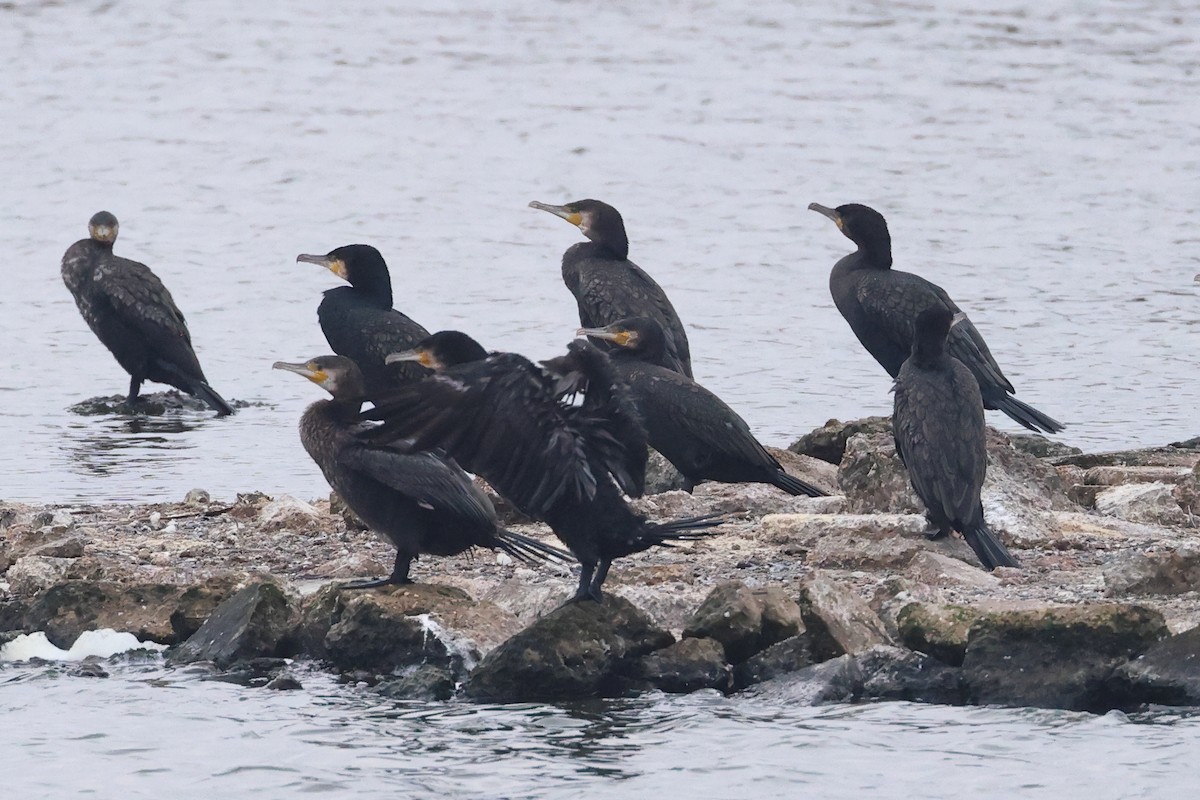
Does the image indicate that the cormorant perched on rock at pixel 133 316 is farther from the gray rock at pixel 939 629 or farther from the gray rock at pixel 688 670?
the gray rock at pixel 939 629

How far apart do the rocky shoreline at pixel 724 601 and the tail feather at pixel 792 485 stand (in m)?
0.13

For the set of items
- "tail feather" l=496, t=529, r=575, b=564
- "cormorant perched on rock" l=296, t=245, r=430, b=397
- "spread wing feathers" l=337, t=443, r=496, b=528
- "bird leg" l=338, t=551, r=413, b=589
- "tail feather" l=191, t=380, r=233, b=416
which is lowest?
"tail feather" l=191, t=380, r=233, b=416

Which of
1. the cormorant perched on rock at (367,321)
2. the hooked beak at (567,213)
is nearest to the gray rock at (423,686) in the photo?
the cormorant perched on rock at (367,321)

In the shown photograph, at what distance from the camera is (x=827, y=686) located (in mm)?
6207

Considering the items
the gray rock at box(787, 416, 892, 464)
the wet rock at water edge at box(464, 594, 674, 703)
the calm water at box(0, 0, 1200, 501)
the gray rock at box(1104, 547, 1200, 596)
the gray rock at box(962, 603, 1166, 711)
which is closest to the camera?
the gray rock at box(962, 603, 1166, 711)

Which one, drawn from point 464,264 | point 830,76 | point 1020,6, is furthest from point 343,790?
point 1020,6

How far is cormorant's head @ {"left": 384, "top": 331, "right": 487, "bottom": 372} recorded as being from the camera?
279 inches

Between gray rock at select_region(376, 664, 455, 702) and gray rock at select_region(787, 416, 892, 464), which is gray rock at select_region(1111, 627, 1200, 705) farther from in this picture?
gray rock at select_region(787, 416, 892, 464)

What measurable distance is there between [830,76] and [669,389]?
16.6m

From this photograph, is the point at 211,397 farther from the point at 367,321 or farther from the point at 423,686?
the point at 423,686

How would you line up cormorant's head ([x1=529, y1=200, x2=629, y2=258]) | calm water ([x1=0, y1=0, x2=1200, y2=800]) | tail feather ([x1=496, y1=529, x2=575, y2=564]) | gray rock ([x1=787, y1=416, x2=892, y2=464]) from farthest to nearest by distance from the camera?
cormorant's head ([x1=529, y1=200, x2=629, y2=258]) < gray rock ([x1=787, y1=416, x2=892, y2=464]) < tail feather ([x1=496, y1=529, x2=575, y2=564]) < calm water ([x1=0, y1=0, x2=1200, y2=800])

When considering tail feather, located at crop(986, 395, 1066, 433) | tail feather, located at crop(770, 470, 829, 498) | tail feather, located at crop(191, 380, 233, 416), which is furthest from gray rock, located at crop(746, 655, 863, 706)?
tail feather, located at crop(191, 380, 233, 416)

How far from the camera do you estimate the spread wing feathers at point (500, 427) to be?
6.30 metres

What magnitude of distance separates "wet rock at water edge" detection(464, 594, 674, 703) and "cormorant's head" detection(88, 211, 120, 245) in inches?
304
